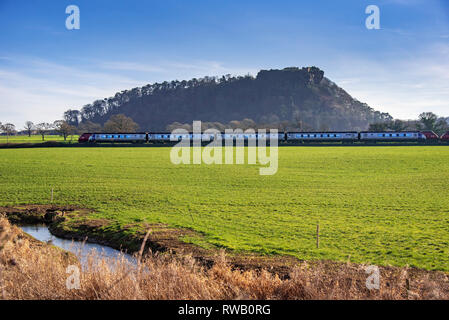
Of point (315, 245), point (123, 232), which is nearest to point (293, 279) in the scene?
point (315, 245)

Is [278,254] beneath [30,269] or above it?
beneath

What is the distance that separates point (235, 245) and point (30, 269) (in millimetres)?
7448

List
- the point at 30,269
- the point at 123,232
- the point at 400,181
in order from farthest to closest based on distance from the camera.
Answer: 1. the point at 400,181
2. the point at 123,232
3. the point at 30,269

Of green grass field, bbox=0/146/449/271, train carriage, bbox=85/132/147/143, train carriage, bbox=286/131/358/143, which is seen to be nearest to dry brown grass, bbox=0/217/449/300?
green grass field, bbox=0/146/449/271

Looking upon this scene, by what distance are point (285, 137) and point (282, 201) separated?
238 ft

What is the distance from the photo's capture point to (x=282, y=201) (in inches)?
930

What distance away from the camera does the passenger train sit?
9288cm

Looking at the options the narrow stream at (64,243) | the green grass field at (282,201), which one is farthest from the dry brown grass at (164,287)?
the narrow stream at (64,243)

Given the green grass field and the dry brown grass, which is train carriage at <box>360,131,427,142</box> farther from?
the dry brown grass

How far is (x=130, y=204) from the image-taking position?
23375 mm

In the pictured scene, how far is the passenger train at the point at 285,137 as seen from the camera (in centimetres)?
9288

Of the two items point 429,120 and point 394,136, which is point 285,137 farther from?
point 429,120

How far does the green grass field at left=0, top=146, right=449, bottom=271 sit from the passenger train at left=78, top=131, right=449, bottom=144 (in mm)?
50321

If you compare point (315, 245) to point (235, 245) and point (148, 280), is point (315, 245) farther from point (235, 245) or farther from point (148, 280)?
point (148, 280)
